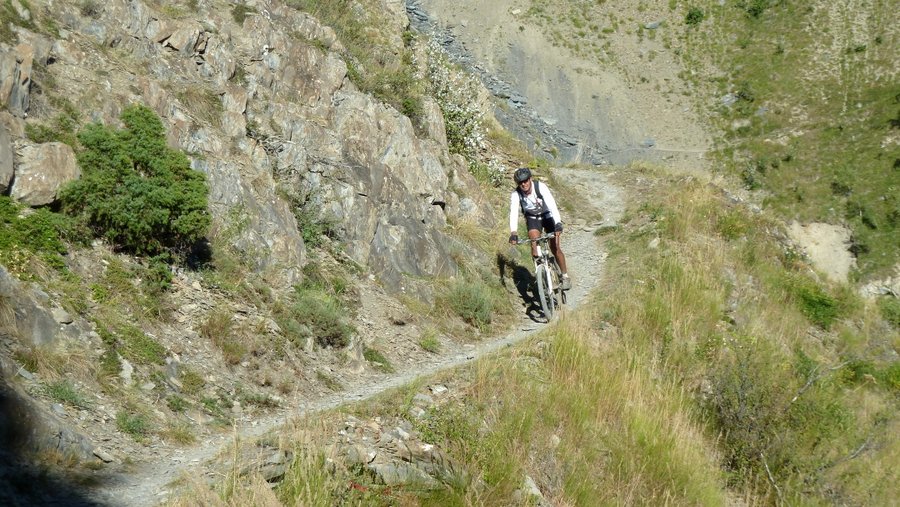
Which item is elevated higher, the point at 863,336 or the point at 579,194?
the point at 863,336

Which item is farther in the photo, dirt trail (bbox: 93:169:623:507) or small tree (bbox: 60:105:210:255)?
small tree (bbox: 60:105:210:255)

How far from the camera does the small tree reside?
7.89 meters

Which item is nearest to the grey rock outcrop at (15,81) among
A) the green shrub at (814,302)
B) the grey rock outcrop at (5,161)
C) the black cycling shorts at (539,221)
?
the grey rock outcrop at (5,161)

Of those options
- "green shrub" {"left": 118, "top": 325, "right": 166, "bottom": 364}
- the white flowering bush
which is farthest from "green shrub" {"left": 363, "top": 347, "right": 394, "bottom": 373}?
the white flowering bush

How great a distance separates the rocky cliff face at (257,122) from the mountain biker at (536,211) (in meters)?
1.76

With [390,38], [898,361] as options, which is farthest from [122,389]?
[390,38]

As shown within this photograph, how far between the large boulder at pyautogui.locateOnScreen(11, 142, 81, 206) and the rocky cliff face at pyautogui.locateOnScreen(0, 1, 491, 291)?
1cm

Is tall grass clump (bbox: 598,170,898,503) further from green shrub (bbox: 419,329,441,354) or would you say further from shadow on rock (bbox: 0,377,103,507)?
shadow on rock (bbox: 0,377,103,507)

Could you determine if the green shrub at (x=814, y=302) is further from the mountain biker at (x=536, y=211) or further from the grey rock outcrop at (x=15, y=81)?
the grey rock outcrop at (x=15, y=81)

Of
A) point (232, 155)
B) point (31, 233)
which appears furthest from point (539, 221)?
point (31, 233)

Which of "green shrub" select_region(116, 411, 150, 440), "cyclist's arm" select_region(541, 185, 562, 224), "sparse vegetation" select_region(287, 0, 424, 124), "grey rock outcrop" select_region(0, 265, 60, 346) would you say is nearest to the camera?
"green shrub" select_region(116, 411, 150, 440)

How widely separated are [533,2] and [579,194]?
3307 cm

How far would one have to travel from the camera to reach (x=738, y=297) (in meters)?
11.7

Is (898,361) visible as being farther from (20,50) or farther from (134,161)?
(20,50)
